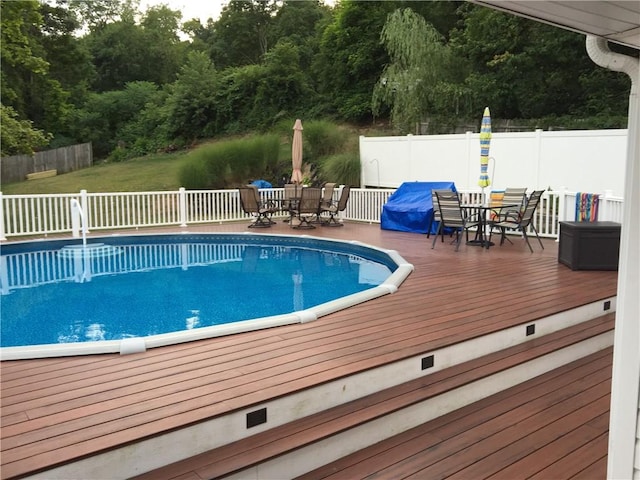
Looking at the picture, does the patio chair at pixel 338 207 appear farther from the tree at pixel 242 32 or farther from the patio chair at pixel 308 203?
the tree at pixel 242 32

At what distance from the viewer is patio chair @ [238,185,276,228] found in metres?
10.4

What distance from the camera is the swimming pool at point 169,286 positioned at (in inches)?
172

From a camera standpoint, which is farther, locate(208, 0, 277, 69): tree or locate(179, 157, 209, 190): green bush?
locate(208, 0, 277, 69): tree

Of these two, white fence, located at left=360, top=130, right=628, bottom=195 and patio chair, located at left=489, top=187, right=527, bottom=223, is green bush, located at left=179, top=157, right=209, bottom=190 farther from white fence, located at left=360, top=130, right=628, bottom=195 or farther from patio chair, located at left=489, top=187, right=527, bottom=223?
patio chair, located at left=489, top=187, right=527, bottom=223

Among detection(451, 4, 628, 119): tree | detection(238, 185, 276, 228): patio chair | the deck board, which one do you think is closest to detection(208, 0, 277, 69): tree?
detection(451, 4, 628, 119): tree

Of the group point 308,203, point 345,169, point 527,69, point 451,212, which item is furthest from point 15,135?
point 527,69

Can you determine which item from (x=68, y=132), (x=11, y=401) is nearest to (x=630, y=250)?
(x=11, y=401)

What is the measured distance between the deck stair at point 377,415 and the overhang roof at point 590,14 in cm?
206

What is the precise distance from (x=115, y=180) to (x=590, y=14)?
19455 mm

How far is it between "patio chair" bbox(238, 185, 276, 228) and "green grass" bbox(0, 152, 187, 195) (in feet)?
22.0

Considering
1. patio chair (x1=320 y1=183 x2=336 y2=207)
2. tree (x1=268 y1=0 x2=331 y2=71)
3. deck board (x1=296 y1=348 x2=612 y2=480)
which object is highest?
tree (x1=268 y1=0 x2=331 y2=71)

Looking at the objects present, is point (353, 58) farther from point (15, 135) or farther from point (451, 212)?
point (451, 212)

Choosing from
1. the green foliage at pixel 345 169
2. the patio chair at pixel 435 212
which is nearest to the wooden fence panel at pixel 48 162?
the green foliage at pixel 345 169

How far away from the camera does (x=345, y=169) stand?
43.8 feet
